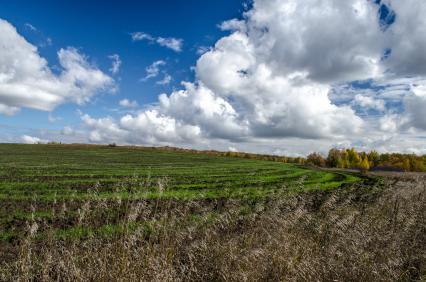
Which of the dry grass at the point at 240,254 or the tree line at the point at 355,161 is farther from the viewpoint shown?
the tree line at the point at 355,161

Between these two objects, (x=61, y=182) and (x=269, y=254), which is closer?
(x=269, y=254)

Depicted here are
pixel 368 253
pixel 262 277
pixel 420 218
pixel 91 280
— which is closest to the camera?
pixel 91 280

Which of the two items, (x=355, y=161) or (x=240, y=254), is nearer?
(x=240, y=254)

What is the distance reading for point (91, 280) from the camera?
636 centimetres

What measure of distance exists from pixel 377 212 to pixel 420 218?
1.44m

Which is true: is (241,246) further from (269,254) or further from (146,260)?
(146,260)

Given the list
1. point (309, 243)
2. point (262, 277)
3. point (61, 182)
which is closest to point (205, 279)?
point (262, 277)

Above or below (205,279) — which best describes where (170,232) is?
above

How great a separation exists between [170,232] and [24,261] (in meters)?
3.23

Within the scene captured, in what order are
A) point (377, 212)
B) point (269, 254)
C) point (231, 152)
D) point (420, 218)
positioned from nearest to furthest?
point (269, 254) < point (420, 218) < point (377, 212) < point (231, 152)

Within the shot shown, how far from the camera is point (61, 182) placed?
78.4 feet

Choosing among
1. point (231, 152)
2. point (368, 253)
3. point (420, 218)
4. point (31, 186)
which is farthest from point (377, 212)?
point (231, 152)

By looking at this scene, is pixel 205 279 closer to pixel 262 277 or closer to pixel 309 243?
pixel 262 277

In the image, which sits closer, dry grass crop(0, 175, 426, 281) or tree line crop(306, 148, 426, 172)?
dry grass crop(0, 175, 426, 281)
